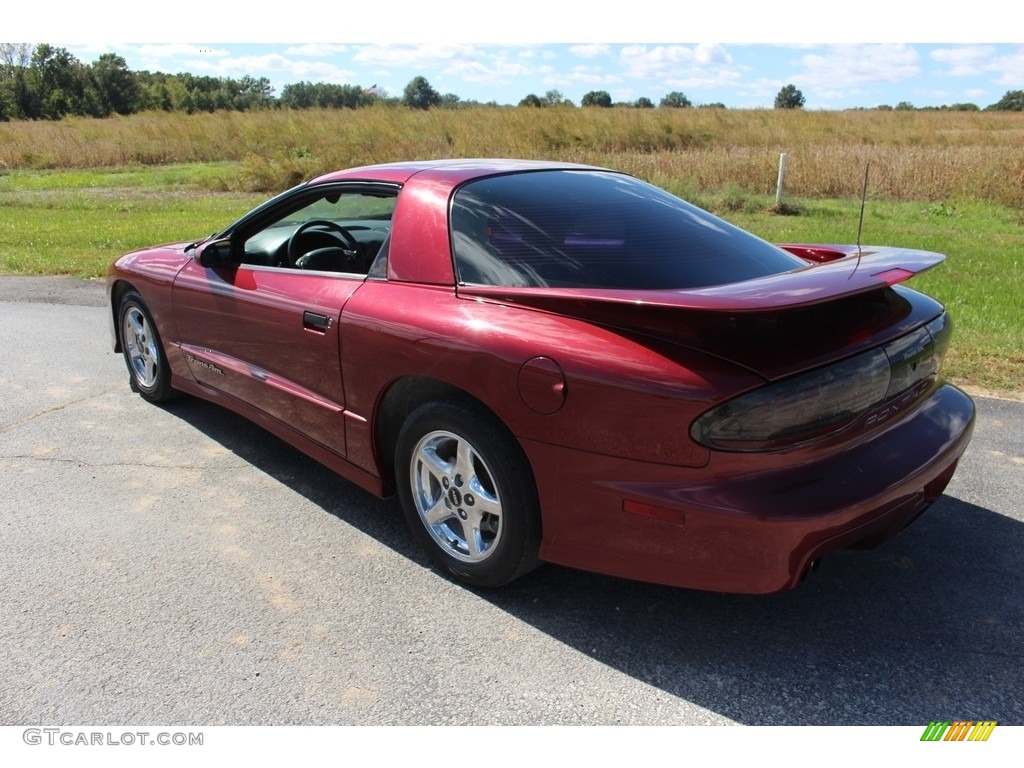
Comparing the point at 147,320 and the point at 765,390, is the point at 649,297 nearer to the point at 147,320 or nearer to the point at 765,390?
the point at 765,390

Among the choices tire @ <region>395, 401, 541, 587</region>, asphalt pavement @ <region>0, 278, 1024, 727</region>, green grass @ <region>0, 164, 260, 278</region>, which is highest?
tire @ <region>395, 401, 541, 587</region>

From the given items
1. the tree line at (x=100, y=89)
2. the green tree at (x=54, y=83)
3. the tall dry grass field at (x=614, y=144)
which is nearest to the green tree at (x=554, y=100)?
the tall dry grass field at (x=614, y=144)

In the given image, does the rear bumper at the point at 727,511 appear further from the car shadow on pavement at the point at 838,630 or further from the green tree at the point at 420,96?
the green tree at the point at 420,96

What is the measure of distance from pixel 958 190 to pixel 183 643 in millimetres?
16388

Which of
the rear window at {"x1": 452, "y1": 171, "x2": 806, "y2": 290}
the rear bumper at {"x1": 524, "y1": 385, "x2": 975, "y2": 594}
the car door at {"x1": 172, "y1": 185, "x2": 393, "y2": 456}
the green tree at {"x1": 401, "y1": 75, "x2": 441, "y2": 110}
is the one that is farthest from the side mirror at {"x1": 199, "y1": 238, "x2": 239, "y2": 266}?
the green tree at {"x1": 401, "y1": 75, "x2": 441, "y2": 110}

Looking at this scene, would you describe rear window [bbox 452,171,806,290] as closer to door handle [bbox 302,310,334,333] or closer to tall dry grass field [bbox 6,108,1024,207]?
door handle [bbox 302,310,334,333]

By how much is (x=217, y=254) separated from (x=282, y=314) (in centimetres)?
69

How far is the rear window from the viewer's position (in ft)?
9.46

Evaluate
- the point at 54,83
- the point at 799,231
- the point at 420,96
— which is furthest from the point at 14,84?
the point at 799,231

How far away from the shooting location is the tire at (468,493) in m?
2.72

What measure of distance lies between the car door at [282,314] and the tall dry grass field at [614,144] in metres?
12.7

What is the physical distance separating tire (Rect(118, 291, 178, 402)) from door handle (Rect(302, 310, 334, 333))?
1.73 metres

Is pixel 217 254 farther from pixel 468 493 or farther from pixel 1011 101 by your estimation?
pixel 1011 101
